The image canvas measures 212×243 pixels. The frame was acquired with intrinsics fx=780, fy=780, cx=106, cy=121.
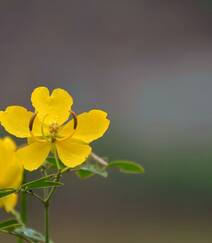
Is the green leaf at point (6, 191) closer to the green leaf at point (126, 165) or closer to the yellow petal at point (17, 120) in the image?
the yellow petal at point (17, 120)

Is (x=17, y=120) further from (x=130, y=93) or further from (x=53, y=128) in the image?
(x=130, y=93)

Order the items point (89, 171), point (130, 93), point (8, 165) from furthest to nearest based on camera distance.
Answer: point (130, 93)
point (89, 171)
point (8, 165)

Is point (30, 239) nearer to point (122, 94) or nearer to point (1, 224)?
point (1, 224)

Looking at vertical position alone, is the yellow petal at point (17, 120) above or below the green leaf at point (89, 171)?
above

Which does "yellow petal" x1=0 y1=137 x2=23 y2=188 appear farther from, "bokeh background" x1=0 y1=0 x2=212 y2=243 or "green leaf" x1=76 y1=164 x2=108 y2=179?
"bokeh background" x1=0 y1=0 x2=212 y2=243

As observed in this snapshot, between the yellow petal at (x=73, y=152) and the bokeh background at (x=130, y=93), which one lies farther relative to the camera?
the bokeh background at (x=130, y=93)

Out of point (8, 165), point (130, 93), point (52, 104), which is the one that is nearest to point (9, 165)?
point (8, 165)

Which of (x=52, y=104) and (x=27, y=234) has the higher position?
(x=52, y=104)

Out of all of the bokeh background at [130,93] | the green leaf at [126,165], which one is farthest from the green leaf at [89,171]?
the bokeh background at [130,93]
